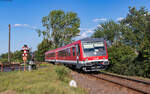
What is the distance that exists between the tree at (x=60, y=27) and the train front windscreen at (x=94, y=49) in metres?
30.6

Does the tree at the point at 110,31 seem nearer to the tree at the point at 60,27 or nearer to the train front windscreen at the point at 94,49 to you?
the tree at the point at 60,27

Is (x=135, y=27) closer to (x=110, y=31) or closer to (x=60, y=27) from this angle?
(x=110, y=31)

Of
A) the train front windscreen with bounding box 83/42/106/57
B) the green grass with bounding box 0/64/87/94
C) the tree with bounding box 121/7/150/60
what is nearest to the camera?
the green grass with bounding box 0/64/87/94

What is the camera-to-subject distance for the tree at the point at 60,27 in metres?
47.2

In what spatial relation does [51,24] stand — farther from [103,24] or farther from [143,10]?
[143,10]

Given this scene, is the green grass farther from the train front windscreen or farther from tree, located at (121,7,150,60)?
tree, located at (121,7,150,60)

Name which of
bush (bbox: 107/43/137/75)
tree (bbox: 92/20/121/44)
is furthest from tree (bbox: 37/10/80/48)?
bush (bbox: 107/43/137/75)

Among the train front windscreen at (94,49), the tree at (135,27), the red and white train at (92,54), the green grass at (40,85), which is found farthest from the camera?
the tree at (135,27)

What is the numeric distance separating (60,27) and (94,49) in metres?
33.0

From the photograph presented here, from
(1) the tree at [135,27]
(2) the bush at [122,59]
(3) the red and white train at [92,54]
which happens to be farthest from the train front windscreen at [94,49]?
(1) the tree at [135,27]

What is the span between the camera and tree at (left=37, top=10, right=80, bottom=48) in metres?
47.2

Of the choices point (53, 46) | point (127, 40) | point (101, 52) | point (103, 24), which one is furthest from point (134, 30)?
point (101, 52)

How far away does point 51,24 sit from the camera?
47.8 metres

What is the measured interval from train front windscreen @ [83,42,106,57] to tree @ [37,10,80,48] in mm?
30648
